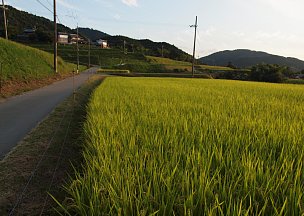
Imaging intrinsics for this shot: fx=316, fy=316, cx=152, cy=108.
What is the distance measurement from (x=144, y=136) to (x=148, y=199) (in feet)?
6.44

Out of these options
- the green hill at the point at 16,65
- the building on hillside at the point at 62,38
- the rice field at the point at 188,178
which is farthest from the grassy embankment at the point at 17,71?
the building on hillside at the point at 62,38

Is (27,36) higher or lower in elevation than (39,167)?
higher

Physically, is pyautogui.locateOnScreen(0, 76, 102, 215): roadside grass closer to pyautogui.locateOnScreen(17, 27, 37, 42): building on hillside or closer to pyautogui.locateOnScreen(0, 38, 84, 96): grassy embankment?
pyautogui.locateOnScreen(0, 38, 84, 96): grassy embankment

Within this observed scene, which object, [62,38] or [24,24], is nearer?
[24,24]

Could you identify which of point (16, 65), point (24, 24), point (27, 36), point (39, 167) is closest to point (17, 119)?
point (39, 167)

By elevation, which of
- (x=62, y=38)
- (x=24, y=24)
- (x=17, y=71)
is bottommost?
(x=17, y=71)

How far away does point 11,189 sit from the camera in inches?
143

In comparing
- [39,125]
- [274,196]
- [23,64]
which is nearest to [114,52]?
[23,64]

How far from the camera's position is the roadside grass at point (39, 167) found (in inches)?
129

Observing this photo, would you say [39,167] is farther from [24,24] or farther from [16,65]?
[24,24]

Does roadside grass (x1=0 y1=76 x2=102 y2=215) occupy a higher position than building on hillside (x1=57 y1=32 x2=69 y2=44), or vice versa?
building on hillside (x1=57 y1=32 x2=69 y2=44)

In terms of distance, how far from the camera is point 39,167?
14.4 feet

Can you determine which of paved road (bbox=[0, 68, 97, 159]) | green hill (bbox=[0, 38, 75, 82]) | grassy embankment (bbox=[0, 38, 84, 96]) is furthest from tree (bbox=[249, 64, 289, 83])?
paved road (bbox=[0, 68, 97, 159])

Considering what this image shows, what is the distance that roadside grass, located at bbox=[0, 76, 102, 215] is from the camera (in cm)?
328
